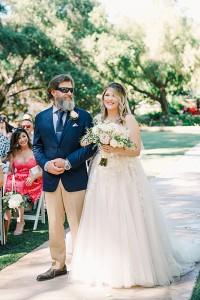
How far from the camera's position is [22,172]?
25.4ft

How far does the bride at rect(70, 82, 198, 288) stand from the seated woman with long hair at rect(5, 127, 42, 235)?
9.16 feet

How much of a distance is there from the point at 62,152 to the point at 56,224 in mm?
740

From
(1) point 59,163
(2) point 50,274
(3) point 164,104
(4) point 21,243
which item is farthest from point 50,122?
(3) point 164,104

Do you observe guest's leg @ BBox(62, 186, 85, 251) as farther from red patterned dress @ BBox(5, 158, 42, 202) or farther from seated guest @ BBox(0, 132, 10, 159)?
seated guest @ BBox(0, 132, 10, 159)

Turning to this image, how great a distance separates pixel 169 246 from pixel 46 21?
28.2 meters

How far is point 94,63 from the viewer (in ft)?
127

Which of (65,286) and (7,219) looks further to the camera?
(7,219)

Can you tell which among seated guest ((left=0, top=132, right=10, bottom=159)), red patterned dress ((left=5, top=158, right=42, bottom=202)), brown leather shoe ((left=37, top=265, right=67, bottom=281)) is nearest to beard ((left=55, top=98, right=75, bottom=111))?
brown leather shoe ((left=37, top=265, right=67, bottom=281))

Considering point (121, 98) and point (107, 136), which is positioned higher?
point (121, 98)

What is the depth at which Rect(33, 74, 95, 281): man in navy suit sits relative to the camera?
4832mm

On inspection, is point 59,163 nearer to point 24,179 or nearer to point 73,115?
point 73,115

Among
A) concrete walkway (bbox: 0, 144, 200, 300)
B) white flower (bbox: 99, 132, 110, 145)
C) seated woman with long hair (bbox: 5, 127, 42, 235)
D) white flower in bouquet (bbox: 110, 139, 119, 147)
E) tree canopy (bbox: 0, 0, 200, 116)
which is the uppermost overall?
tree canopy (bbox: 0, 0, 200, 116)

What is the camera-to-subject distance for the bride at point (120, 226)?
4.70 meters

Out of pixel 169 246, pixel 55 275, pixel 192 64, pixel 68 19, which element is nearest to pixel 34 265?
pixel 55 275
